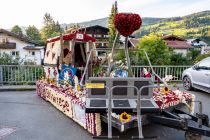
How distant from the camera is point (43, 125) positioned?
4.83 meters

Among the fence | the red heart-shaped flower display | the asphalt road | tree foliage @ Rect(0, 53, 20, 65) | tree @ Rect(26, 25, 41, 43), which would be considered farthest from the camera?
Result: tree @ Rect(26, 25, 41, 43)

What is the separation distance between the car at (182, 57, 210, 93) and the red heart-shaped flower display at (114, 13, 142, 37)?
4.02 metres

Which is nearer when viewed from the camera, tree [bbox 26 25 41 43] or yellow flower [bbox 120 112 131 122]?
yellow flower [bbox 120 112 131 122]

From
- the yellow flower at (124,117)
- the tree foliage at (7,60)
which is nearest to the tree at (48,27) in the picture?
the tree foliage at (7,60)

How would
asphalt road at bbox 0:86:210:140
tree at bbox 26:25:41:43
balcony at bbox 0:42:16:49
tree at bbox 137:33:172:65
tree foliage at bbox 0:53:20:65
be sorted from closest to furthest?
1. asphalt road at bbox 0:86:210:140
2. tree foliage at bbox 0:53:20:65
3. tree at bbox 137:33:172:65
4. balcony at bbox 0:42:16:49
5. tree at bbox 26:25:41:43

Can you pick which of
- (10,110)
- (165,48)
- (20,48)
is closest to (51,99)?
(10,110)

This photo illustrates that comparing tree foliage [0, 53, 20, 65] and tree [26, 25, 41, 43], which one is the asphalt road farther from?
tree [26, 25, 41, 43]

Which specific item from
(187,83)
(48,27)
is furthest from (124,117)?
(48,27)

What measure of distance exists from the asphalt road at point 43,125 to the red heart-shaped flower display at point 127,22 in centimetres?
205

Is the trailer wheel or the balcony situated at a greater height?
the balcony

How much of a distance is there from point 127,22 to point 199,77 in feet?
15.0

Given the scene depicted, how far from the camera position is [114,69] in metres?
5.94

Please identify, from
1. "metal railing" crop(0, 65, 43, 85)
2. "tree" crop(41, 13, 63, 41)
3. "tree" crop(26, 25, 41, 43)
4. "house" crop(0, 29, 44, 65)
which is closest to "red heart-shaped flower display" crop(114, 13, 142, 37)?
"metal railing" crop(0, 65, 43, 85)

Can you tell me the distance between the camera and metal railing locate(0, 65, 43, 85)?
915cm
